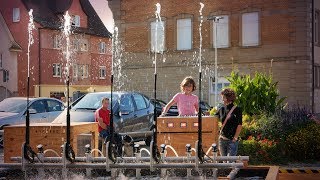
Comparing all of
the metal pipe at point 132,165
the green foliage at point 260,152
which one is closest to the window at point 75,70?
the green foliage at point 260,152

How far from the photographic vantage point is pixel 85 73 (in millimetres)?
58344

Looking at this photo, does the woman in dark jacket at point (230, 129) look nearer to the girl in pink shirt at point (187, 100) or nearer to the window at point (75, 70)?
the girl in pink shirt at point (187, 100)

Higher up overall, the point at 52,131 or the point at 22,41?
the point at 22,41

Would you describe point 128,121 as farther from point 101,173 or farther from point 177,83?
point 177,83

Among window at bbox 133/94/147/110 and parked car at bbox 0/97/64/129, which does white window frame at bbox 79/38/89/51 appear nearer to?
parked car at bbox 0/97/64/129

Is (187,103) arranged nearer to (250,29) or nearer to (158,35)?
(250,29)

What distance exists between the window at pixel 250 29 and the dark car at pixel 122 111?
19.2 metres

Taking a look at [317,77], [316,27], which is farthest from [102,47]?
[317,77]

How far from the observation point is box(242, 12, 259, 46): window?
1396 inches

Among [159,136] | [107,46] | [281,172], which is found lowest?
[281,172]

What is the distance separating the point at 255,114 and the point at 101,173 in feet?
26.9

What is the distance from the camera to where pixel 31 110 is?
61.2ft

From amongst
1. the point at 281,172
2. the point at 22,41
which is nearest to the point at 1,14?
the point at 22,41

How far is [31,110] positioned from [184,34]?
20.8 metres
